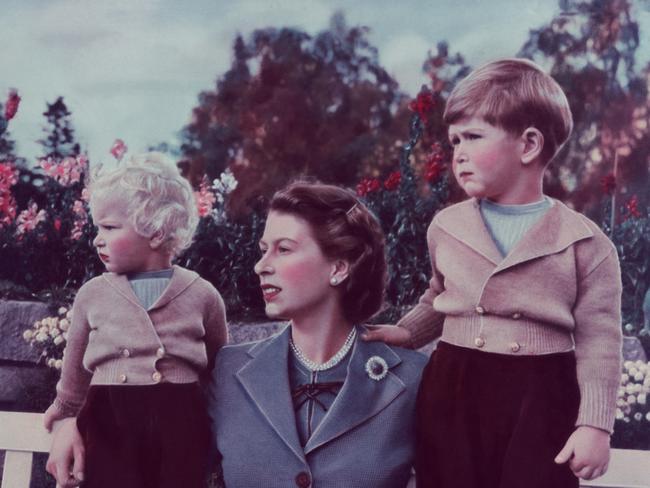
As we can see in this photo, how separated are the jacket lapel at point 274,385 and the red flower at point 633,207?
937mm

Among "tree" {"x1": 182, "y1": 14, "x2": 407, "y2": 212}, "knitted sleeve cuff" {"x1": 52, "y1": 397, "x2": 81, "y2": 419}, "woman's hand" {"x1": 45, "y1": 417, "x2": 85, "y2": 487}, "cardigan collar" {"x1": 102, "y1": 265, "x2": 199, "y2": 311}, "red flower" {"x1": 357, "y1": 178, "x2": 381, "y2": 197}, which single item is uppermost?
"tree" {"x1": 182, "y1": 14, "x2": 407, "y2": 212}

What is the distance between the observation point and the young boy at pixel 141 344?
1384mm

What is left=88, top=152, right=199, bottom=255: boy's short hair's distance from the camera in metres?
1.45

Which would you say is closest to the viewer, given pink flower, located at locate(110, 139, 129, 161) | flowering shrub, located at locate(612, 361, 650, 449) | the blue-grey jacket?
the blue-grey jacket

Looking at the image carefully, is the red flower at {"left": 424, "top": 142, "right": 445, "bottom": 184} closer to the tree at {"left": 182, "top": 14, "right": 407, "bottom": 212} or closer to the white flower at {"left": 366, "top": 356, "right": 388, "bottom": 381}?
the tree at {"left": 182, "top": 14, "right": 407, "bottom": 212}

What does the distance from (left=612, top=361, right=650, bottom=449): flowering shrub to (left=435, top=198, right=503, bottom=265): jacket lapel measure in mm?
737

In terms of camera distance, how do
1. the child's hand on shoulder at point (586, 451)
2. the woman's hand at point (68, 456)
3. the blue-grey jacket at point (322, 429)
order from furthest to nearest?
the woman's hand at point (68, 456)
the blue-grey jacket at point (322, 429)
the child's hand on shoulder at point (586, 451)

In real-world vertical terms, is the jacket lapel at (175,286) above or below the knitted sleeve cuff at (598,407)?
above

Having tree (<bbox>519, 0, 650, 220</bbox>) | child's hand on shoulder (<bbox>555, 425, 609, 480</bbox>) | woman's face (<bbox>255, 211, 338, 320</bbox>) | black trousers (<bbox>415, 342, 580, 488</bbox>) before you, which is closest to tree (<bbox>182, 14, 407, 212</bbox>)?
tree (<bbox>519, 0, 650, 220</bbox>)

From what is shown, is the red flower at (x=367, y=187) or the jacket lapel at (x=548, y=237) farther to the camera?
the red flower at (x=367, y=187)

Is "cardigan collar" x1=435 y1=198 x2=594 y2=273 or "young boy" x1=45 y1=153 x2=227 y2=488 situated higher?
"cardigan collar" x1=435 y1=198 x2=594 y2=273

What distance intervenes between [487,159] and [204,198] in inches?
36.1

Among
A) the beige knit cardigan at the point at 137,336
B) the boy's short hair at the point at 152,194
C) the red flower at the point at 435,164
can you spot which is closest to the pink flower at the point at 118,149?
the boy's short hair at the point at 152,194

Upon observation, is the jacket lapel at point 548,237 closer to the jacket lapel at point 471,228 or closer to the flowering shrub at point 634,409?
the jacket lapel at point 471,228
